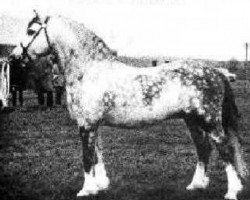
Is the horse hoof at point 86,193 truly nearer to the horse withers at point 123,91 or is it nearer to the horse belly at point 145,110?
the horse withers at point 123,91

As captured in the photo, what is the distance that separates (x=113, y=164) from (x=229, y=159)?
10.1 ft

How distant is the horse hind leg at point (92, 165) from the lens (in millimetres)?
7152

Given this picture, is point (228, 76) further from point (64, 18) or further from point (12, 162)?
point (12, 162)

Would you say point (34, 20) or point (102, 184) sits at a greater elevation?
point (34, 20)

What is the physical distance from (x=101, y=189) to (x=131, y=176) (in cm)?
129

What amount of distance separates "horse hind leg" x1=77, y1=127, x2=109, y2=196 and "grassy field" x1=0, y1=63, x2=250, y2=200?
15cm

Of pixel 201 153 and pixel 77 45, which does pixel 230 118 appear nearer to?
pixel 201 153

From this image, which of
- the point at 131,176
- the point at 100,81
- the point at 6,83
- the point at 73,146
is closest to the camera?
the point at 100,81

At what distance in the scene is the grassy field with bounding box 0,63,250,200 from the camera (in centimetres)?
759

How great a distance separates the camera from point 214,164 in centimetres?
962

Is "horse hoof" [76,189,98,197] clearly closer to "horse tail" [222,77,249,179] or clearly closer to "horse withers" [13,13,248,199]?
"horse withers" [13,13,248,199]

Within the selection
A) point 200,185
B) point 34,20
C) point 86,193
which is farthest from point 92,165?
point 34,20

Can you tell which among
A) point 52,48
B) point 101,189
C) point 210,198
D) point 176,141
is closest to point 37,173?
point 101,189

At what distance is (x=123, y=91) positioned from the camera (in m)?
7.05
